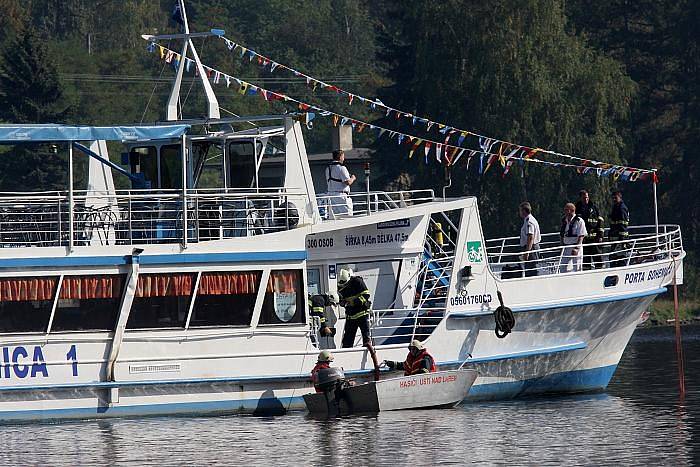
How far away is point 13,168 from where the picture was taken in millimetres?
55750

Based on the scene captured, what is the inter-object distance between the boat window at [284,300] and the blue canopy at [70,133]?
3.02 meters

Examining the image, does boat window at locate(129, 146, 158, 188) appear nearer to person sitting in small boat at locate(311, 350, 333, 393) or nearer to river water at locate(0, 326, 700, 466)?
river water at locate(0, 326, 700, 466)

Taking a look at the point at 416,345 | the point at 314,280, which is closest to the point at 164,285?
the point at 314,280

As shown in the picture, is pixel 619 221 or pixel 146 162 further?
pixel 619 221

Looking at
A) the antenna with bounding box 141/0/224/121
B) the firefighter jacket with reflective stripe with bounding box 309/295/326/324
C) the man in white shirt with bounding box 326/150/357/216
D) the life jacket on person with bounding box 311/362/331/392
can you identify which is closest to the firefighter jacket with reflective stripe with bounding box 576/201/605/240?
the man in white shirt with bounding box 326/150/357/216

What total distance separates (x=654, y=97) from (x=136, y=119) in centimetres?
2616

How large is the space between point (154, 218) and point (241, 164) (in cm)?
200

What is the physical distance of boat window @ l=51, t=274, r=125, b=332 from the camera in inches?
949

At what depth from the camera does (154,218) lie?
25812 mm

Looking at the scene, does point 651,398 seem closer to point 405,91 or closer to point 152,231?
point 152,231

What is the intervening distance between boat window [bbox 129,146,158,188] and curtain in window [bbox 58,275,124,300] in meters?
3.50

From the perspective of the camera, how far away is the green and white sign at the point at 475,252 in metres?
26.3

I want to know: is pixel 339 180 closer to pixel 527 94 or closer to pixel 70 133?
pixel 70 133

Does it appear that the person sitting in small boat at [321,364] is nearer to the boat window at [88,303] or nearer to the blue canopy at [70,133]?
the boat window at [88,303]
